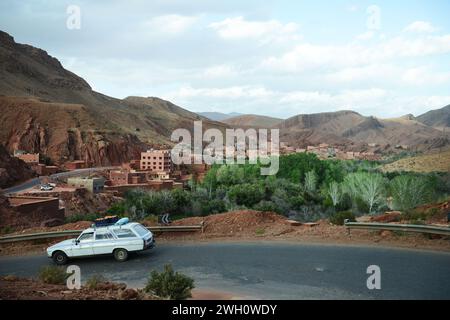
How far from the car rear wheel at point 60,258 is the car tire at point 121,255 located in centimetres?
125

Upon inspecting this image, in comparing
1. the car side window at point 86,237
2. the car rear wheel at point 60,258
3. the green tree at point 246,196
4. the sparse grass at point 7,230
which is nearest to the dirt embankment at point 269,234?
the sparse grass at point 7,230

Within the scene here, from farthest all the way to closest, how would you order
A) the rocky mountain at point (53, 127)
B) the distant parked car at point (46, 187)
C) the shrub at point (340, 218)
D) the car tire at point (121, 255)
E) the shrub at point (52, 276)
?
the rocky mountain at point (53, 127)
the distant parked car at point (46, 187)
the shrub at point (340, 218)
the car tire at point (121, 255)
the shrub at point (52, 276)

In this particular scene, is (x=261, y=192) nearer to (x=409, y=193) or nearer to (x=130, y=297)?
(x=409, y=193)

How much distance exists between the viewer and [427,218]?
47.1ft

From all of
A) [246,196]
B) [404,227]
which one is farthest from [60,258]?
[246,196]

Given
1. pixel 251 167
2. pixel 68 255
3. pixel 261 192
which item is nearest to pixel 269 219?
pixel 68 255

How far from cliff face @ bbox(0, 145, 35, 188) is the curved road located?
40.1m

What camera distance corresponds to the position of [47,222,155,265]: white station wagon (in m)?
11.4

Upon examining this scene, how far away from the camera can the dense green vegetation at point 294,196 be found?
28.9 metres

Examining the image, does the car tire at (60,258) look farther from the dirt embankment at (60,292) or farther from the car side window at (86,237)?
the dirt embankment at (60,292)

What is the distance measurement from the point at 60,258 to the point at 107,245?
1203mm

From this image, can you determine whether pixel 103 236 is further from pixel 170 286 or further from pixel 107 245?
pixel 170 286

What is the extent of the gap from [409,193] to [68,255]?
2594 centimetres

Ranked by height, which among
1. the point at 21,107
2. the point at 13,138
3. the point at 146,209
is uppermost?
the point at 21,107
